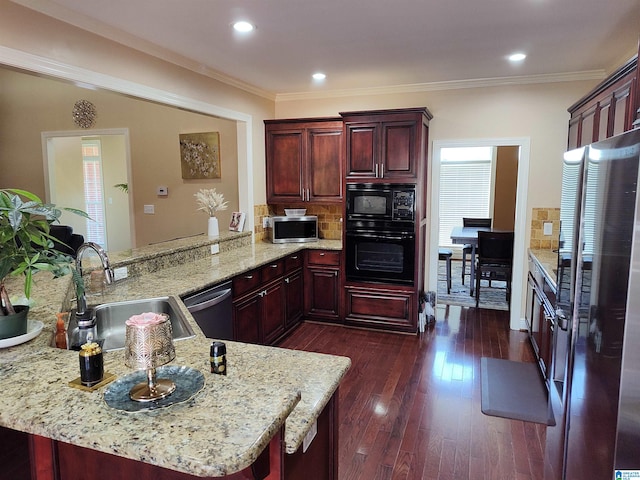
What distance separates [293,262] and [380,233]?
95 cm

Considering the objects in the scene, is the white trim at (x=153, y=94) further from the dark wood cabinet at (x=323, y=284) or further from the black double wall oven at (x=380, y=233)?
the black double wall oven at (x=380, y=233)

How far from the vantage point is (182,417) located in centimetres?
93

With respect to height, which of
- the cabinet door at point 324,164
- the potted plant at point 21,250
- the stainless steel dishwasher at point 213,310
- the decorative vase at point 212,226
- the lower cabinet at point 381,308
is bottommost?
the lower cabinet at point 381,308

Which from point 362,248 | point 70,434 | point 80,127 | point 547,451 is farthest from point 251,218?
point 70,434

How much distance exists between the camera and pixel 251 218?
15.7ft

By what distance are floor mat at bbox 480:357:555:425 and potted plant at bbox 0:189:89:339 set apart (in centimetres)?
277

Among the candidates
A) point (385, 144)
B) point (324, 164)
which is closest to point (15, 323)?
point (385, 144)

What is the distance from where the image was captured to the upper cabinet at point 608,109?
7.62ft

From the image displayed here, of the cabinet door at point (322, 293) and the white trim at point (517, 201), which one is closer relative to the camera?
the white trim at point (517, 201)

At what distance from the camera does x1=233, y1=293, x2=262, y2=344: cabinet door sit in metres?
3.39

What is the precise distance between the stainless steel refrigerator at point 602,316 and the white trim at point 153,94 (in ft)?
9.28

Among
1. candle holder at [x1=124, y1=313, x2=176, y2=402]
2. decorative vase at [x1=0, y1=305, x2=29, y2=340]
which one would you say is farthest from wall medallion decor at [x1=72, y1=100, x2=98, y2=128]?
candle holder at [x1=124, y1=313, x2=176, y2=402]

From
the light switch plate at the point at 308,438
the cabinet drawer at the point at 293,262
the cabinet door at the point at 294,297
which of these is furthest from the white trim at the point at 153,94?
the light switch plate at the point at 308,438

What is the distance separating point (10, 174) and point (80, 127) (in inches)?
47.0
